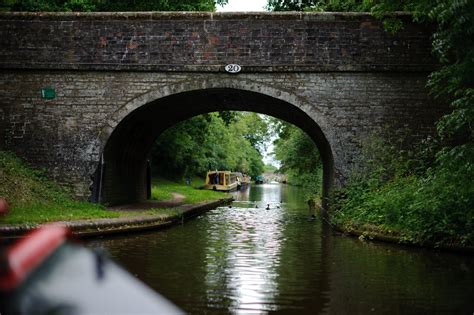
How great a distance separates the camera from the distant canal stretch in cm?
515

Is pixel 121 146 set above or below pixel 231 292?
above

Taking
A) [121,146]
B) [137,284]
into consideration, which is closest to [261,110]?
[121,146]

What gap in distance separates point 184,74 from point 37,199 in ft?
15.7

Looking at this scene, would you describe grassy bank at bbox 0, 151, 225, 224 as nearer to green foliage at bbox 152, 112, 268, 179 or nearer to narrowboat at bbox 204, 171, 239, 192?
green foliage at bbox 152, 112, 268, 179

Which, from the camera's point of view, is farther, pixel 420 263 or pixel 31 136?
pixel 31 136

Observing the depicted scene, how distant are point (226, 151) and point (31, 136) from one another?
105 feet

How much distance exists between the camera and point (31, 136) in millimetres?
13742

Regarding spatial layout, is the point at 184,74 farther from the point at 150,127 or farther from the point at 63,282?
the point at 63,282

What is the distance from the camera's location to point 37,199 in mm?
12328

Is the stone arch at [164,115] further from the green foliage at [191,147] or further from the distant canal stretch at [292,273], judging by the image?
the green foliage at [191,147]

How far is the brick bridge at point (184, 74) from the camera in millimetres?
13195

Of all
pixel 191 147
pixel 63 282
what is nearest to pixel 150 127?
pixel 191 147

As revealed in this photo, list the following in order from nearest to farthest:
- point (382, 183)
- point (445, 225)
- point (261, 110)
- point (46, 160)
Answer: point (445, 225), point (382, 183), point (46, 160), point (261, 110)

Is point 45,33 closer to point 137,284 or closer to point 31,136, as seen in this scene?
point 31,136
